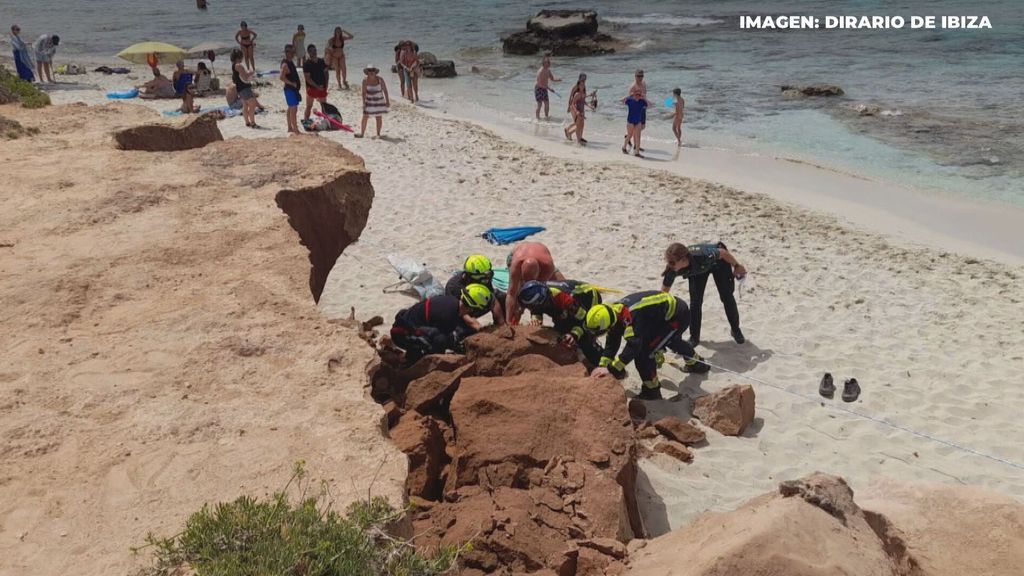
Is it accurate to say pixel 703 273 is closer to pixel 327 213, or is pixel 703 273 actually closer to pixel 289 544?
pixel 327 213

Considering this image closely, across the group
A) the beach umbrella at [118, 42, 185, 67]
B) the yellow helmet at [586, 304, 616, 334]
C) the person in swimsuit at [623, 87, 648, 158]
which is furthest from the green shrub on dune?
the person in swimsuit at [623, 87, 648, 158]

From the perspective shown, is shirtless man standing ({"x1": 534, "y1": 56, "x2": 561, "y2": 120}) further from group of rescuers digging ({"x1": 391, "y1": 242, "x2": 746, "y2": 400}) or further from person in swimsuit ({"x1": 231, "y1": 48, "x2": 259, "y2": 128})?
group of rescuers digging ({"x1": 391, "y1": 242, "x2": 746, "y2": 400})

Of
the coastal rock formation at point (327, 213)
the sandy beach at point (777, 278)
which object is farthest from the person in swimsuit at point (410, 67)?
the coastal rock formation at point (327, 213)

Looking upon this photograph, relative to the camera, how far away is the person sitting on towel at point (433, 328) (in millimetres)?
7027

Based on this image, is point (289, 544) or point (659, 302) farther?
point (659, 302)

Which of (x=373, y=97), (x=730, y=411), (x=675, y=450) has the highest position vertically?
(x=373, y=97)

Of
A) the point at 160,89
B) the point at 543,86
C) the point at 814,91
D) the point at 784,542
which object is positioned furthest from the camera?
the point at 814,91

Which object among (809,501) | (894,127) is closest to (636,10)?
(894,127)

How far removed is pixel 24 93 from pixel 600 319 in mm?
8869

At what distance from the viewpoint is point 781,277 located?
10586mm

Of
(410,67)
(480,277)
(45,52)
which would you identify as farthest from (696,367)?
(45,52)

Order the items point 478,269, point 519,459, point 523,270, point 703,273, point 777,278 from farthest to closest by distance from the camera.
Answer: point 777,278 < point 703,273 < point 523,270 < point 478,269 < point 519,459

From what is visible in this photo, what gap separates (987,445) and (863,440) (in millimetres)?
1040

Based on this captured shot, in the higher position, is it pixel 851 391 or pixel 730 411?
pixel 730 411
